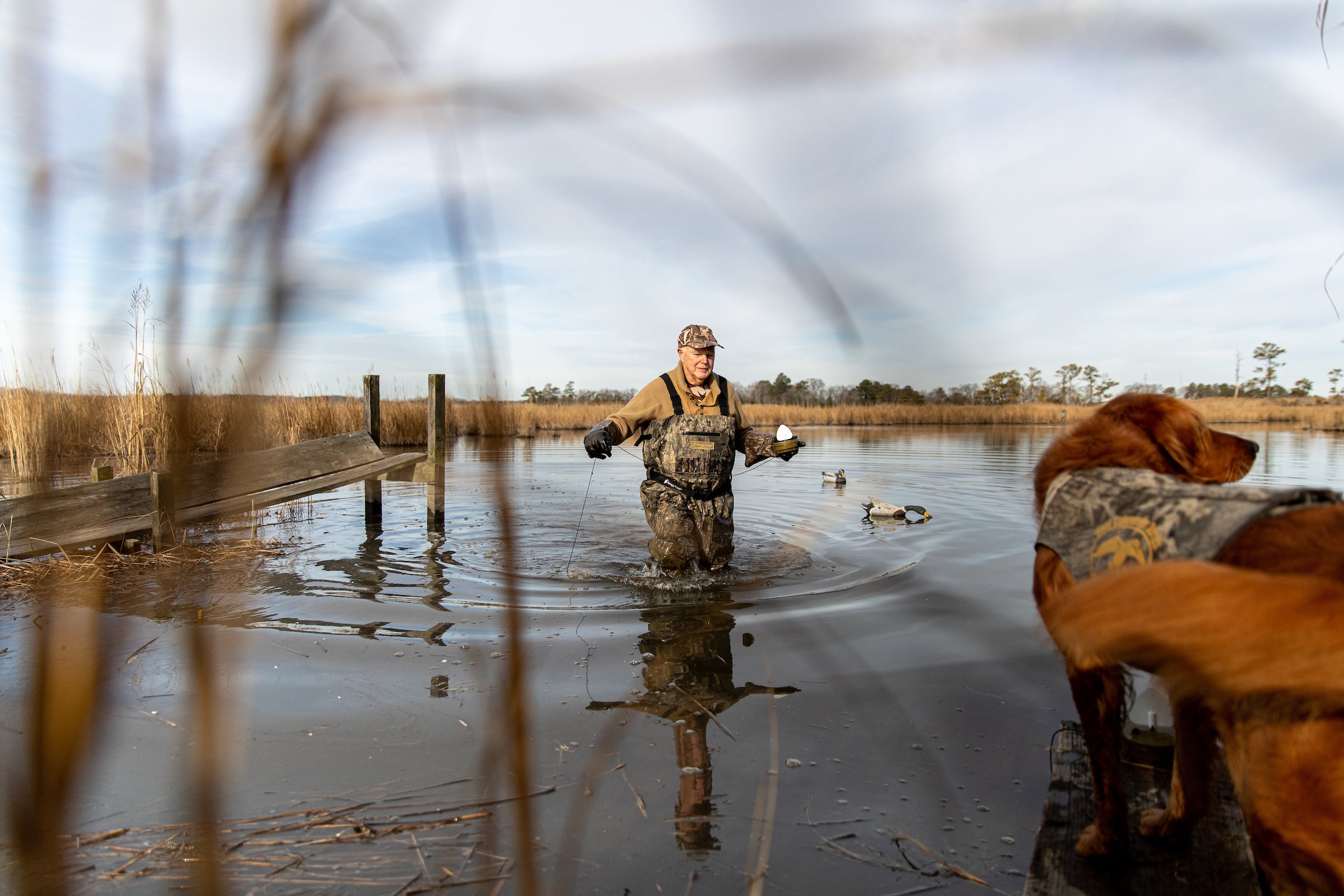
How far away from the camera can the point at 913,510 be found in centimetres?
948

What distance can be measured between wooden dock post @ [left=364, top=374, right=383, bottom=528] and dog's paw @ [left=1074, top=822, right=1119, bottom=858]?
8038 millimetres

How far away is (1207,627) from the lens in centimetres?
117

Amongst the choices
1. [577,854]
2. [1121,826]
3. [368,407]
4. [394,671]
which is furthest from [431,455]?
[1121,826]

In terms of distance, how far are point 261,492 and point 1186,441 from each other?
6791mm

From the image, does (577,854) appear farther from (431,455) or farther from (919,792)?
(431,455)

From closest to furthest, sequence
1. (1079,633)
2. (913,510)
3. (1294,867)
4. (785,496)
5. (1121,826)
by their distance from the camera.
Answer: (1079,633) → (1294,867) → (1121,826) → (913,510) → (785,496)

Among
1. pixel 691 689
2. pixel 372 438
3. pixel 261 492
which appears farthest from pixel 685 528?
pixel 372 438

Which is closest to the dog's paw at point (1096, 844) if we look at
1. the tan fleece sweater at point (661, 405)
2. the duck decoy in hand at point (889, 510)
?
the tan fleece sweater at point (661, 405)

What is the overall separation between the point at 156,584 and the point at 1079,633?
6.65m

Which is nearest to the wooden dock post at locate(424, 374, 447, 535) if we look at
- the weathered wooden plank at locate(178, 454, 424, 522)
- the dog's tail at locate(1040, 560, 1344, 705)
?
the weathered wooden plank at locate(178, 454, 424, 522)

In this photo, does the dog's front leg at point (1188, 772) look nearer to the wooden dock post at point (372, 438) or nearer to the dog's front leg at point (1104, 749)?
the dog's front leg at point (1104, 749)

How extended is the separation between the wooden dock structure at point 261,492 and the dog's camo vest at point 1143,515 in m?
2.85

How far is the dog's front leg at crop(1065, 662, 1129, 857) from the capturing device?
241 cm

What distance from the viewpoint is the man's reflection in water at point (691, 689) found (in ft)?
9.17
